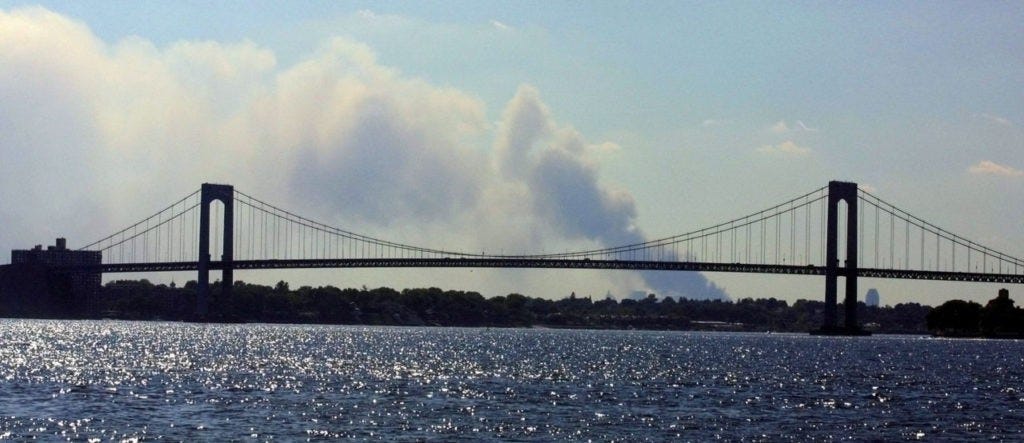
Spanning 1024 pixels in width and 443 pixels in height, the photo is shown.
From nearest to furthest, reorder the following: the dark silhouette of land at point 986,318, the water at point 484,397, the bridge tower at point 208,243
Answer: the water at point 484,397 → the bridge tower at point 208,243 → the dark silhouette of land at point 986,318

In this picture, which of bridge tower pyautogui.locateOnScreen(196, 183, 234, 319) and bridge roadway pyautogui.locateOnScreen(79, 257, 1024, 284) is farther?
bridge tower pyautogui.locateOnScreen(196, 183, 234, 319)

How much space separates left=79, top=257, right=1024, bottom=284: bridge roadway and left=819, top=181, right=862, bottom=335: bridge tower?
1.15m

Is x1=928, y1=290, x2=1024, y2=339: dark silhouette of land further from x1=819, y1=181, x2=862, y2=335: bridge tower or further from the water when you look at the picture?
the water

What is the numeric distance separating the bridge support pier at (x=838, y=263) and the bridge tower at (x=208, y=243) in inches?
2198

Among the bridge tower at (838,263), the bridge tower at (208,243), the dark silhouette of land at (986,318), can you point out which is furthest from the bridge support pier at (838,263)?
the bridge tower at (208,243)

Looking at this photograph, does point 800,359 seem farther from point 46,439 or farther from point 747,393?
point 46,439

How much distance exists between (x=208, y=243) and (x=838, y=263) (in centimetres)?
5916

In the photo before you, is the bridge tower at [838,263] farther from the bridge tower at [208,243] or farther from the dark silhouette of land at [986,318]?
the bridge tower at [208,243]

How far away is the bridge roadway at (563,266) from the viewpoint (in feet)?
479

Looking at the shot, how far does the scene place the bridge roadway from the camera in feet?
479

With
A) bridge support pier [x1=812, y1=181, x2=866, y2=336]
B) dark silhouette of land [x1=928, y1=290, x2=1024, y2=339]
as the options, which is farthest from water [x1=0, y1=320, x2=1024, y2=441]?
dark silhouette of land [x1=928, y1=290, x2=1024, y2=339]

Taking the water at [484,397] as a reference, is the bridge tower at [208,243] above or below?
above

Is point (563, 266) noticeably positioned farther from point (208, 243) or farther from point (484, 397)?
point (484, 397)

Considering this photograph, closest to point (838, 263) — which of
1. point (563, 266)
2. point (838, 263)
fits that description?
point (838, 263)
